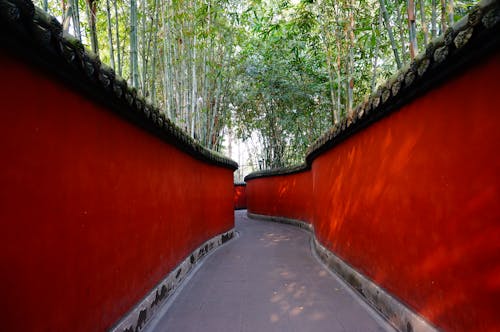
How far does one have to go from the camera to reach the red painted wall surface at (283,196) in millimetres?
9234

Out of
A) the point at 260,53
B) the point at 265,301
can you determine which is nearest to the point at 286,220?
the point at 260,53

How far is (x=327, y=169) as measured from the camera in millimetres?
5285

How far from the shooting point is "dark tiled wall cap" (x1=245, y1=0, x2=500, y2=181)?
57.2 inches

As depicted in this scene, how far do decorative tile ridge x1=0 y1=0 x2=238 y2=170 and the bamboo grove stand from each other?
62cm

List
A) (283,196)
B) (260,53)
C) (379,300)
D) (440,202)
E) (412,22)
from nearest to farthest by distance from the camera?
(440,202) → (412,22) → (379,300) → (260,53) → (283,196)

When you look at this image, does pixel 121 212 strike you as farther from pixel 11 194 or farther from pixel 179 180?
pixel 179 180

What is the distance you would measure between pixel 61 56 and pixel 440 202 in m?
2.17

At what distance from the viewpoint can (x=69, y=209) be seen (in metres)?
1.73

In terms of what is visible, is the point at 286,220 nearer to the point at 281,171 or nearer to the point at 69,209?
the point at 281,171

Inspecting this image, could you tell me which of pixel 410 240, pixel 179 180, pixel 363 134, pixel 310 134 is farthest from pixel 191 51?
pixel 310 134

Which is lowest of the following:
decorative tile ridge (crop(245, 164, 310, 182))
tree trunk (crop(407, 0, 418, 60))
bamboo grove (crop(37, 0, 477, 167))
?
decorative tile ridge (crop(245, 164, 310, 182))

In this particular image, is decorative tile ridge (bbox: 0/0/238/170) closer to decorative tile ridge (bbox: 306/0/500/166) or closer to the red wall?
decorative tile ridge (bbox: 306/0/500/166)

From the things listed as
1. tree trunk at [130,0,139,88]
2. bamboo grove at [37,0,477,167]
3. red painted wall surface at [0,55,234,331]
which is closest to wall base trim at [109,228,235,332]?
red painted wall surface at [0,55,234,331]

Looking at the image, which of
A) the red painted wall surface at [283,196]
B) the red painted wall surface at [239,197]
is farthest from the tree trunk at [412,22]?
the red painted wall surface at [239,197]
